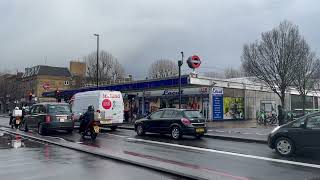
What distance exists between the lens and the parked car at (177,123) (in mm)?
19234

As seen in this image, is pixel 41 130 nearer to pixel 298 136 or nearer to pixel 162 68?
pixel 298 136

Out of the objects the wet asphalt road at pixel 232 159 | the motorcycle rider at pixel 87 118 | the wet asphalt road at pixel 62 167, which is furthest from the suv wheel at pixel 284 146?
the motorcycle rider at pixel 87 118

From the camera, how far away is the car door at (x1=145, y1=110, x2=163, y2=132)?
2067 centimetres

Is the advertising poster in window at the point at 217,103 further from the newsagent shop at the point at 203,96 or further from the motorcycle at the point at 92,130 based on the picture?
the motorcycle at the point at 92,130

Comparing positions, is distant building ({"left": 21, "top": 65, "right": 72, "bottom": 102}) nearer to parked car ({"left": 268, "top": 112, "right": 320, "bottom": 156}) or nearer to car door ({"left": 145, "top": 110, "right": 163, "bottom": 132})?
car door ({"left": 145, "top": 110, "right": 163, "bottom": 132})

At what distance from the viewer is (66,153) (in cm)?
1393

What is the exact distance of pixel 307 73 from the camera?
3597cm

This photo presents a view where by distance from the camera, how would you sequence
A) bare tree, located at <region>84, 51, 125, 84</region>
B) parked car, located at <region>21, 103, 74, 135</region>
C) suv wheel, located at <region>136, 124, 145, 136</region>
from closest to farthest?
suv wheel, located at <region>136, 124, 145, 136</region>
parked car, located at <region>21, 103, 74, 135</region>
bare tree, located at <region>84, 51, 125, 84</region>

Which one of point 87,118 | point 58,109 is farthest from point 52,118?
point 87,118

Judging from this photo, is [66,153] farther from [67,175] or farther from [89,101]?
[89,101]

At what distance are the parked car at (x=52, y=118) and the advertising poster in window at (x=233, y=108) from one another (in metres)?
18.0

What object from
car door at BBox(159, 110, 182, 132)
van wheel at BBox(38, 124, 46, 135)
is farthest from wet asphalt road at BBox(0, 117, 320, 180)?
van wheel at BBox(38, 124, 46, 135)

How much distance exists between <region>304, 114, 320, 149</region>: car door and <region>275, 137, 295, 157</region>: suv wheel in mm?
584

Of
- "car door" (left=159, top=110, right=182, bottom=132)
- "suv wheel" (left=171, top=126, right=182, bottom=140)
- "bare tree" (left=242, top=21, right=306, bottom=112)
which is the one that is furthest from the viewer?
"bare tree" (left=242, top=21, right=306, bottom=112)
